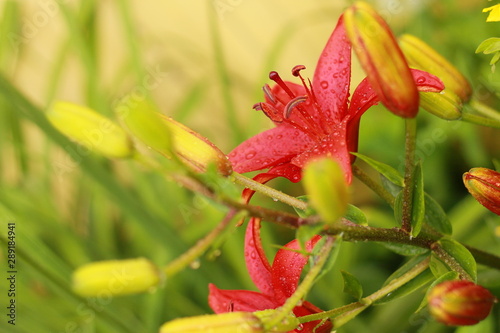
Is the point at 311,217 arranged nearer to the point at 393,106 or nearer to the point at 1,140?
the point at 393,106

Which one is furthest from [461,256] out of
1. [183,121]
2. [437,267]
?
[183,121]

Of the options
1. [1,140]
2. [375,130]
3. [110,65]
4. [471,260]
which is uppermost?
[110,65]

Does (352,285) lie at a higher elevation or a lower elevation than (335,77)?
lower

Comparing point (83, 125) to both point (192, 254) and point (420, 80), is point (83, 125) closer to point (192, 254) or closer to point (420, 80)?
point (192, 254)

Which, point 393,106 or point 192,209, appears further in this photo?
point 192,209

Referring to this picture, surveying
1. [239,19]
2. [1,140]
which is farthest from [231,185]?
[239,19]

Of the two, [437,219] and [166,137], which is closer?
[166,137]
